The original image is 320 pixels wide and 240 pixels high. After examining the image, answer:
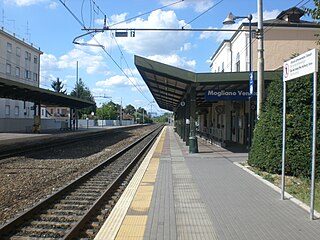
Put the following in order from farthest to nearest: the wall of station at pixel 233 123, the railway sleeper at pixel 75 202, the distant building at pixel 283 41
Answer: the distant building at pixel 283 41
the wall of station at pixel 233 123
the railway sleeper at pixel 75 202

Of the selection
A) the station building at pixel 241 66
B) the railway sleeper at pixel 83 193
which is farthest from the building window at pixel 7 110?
the railway sleeper at pixel 83 193

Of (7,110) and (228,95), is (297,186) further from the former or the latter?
(7,110)

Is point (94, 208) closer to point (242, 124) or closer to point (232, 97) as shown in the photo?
point (232, 97)

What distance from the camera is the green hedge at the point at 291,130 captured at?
11.1 metres

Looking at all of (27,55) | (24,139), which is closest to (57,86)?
(27,55)

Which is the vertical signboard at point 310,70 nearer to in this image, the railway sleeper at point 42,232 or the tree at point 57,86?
the railway sleeper at point 42,232

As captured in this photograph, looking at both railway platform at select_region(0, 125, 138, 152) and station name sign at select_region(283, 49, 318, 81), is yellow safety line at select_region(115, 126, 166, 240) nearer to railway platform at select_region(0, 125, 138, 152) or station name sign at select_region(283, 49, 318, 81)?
station name sign at select_region(283, 49, 318, 81)

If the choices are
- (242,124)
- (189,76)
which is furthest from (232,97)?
(242,124)

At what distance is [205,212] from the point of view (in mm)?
7023

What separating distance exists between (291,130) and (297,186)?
1985 mm

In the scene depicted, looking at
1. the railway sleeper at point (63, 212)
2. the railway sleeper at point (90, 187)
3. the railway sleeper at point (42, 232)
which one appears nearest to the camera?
the railway sleeper at point (42, 232)

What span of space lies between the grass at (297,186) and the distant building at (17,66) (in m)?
54.0

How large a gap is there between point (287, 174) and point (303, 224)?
5.61 m

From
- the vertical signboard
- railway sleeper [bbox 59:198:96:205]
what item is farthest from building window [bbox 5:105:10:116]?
the vertical signboard
